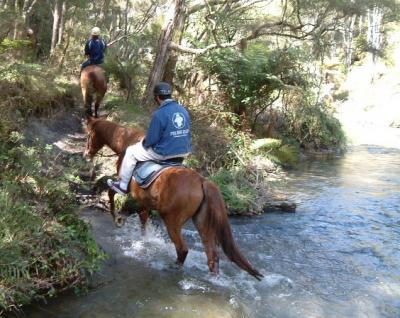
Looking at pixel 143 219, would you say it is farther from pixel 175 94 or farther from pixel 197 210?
pixel 175 94

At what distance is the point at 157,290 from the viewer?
5.69m

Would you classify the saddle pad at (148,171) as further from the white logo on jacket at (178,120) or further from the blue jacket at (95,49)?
the blue jacket at (95,49)

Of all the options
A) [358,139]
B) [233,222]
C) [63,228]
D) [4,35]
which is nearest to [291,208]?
[233,222]

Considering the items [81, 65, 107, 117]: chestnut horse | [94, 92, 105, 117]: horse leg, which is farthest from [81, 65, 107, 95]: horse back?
[94, 92, 105, 117]: horse leg

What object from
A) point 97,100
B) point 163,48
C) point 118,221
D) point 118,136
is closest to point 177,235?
point 118,221

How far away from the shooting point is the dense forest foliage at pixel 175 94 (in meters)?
5.12

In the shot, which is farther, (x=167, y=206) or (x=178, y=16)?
(x=178, y=16)

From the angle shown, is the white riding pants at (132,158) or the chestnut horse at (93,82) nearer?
the white riding pants at (132,158)

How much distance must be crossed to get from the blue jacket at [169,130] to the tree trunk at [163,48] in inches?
278

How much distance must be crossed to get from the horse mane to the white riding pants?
784 millimetres

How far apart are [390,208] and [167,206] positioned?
251 inches

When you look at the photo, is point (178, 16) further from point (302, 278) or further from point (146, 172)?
point (302, 278)

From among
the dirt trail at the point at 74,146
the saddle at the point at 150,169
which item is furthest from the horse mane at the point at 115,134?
the saddle at the point at 150,169

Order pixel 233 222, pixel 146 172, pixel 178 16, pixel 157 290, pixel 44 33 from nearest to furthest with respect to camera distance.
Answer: pixel 157 290, pixel 146 172, pixel 233 222, pixel 178 16, pixel 44 33
